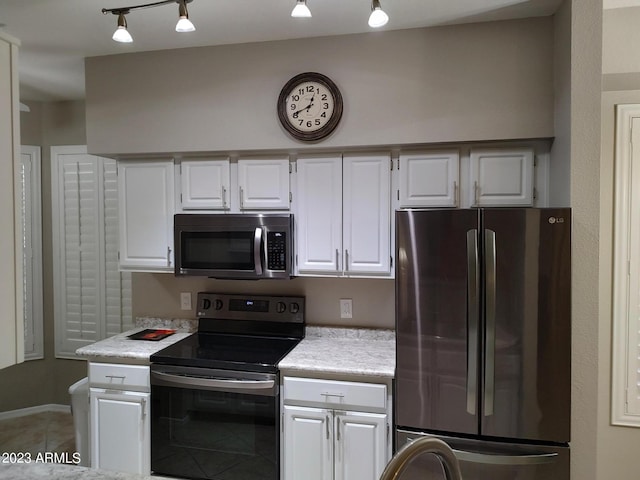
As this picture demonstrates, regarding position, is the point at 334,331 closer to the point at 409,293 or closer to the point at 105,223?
the point at 409,293

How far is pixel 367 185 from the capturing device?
2.48 meters

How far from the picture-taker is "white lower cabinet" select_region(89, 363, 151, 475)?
2.43m

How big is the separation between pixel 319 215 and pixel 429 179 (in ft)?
2.20

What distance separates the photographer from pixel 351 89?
242cm

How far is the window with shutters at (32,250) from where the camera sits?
360 cm

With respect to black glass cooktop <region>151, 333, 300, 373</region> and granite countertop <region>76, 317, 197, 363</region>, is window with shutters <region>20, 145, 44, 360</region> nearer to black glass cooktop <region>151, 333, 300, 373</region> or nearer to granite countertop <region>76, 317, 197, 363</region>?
granite countertop <region>76, 317, 197, 363</region>

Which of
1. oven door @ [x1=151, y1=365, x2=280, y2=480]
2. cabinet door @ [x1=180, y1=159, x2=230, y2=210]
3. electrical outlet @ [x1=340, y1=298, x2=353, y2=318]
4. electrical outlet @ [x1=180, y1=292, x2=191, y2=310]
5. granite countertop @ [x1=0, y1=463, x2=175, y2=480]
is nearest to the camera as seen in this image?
granite countertop @ [x1=0, y1=463, x2=175, y2=480]

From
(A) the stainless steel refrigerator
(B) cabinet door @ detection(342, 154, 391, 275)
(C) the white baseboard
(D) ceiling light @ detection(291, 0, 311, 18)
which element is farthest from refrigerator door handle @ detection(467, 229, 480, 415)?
(C) the white baseboard

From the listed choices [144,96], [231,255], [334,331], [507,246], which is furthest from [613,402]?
[144,96]

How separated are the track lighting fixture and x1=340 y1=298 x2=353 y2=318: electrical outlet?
178 cm

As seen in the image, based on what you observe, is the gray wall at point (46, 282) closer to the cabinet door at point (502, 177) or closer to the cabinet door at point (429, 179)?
the cabinet door at point (429, 179)

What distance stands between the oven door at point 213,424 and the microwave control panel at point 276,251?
629 millimetres

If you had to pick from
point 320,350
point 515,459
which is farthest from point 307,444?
point 515,459

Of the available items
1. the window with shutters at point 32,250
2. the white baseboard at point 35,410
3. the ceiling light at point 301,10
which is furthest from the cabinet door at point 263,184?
the white baseboard at point 35,410
